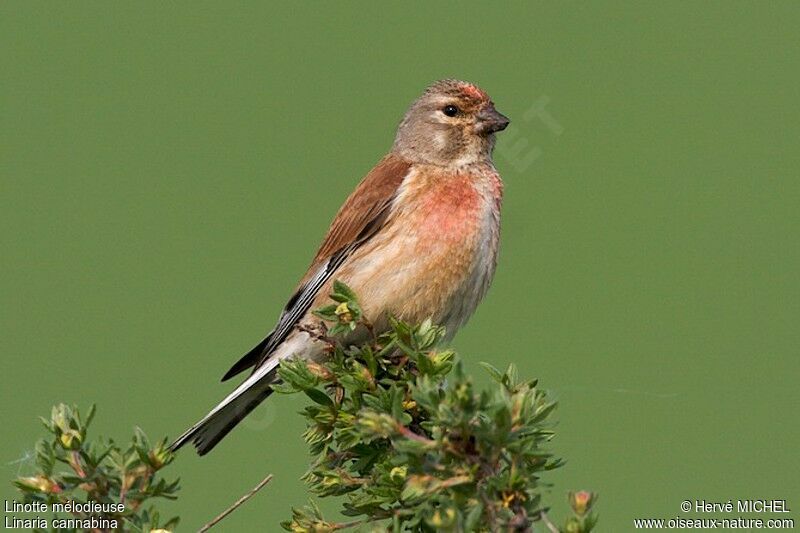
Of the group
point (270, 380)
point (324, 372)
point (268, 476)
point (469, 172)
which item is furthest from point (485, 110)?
point (268, 476)

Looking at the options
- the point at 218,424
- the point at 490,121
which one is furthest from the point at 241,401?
the point at 490,121

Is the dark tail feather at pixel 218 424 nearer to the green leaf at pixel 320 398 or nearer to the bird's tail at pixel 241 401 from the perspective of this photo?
the bird's tail at pixel 241 401

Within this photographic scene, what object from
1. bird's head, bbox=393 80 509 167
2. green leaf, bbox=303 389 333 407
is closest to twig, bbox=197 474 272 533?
green leaf, bbox=303 389 333 407

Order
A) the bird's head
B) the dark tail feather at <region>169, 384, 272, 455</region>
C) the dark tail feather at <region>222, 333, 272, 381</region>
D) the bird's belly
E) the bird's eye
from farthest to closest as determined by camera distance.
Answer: the bird's eye < the bird's head < the dark tail feather at <region>222, 333, 272, 381</region> < the bird's belly < the dark tail feather at <region>169, 384, 272, 455</region>

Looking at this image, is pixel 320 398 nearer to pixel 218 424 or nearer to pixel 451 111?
pixel 218 424

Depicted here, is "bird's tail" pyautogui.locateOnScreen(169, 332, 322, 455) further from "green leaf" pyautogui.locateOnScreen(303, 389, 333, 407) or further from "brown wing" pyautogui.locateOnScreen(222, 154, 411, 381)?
"green leaf" pyautogui.locateOnScreen(303, 389, 333, 407)

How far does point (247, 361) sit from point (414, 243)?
90 cm

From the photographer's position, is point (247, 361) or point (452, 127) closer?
point (247, 361)

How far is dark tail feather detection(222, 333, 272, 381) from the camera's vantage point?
Answer: 15.2 feet

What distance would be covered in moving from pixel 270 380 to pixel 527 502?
211 cm

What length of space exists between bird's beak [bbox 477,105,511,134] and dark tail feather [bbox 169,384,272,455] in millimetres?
1561

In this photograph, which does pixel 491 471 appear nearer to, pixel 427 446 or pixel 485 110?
pixel 427 446

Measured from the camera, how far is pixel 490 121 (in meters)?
4.95

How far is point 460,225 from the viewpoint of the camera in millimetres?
4523
